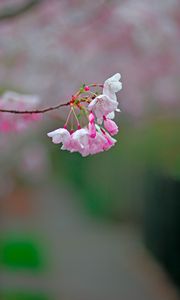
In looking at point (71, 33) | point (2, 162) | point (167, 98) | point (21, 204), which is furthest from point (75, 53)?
point (21, 204)

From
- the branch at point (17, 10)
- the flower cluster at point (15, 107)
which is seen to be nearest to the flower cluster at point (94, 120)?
the flower cluster at point (15, 107)

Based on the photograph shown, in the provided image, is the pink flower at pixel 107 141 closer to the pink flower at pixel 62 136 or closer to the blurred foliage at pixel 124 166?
the pink flower at pixel 62 136

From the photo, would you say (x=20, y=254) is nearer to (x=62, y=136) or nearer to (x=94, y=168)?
(x=94, y=168)

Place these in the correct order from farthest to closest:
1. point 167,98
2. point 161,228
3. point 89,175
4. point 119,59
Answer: point 89,175, point 167,98, point 161,228, point 119,59

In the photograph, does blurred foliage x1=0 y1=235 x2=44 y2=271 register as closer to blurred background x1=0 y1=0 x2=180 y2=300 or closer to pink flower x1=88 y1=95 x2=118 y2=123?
blurred background x1=0 y1=0 x2=180 y2=300

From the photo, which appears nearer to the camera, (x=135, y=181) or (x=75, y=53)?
(x=75, y=53)

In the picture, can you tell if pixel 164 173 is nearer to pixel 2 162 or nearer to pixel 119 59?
pixel 119 59
